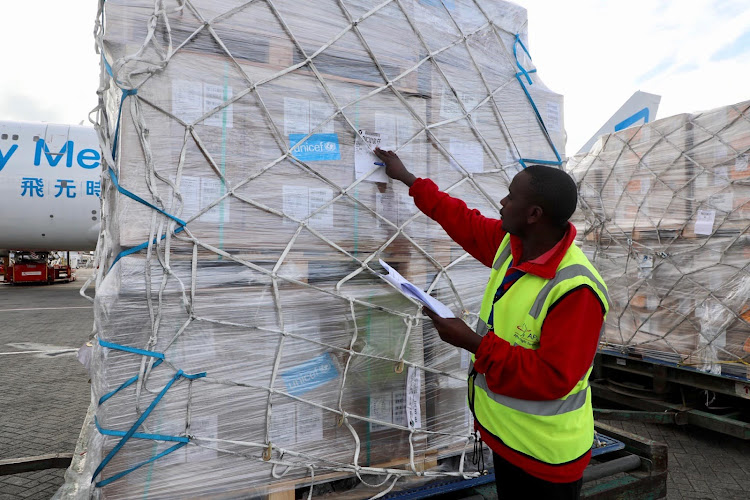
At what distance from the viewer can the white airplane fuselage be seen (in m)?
11.0

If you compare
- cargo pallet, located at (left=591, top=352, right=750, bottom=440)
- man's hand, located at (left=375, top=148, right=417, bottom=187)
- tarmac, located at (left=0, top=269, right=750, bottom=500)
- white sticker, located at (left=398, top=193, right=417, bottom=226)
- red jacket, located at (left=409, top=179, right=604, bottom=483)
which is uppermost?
man's hand, located at (left=375, top=148, right=417, bottom=187)

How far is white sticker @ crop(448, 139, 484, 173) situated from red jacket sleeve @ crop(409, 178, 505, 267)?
237 millimetres

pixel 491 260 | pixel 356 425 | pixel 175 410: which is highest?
pixel 491 260

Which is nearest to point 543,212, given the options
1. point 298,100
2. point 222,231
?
point 298,100

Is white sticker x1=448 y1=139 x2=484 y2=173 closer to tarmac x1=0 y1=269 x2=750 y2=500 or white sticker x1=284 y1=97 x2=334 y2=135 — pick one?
white sticker x1=284 y1=97 x2=334 y2=135

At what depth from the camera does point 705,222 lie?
3707 millimetres

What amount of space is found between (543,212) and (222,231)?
103 cm

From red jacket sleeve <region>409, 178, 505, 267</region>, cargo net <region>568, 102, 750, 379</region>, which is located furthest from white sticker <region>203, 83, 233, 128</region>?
cargo net <region>568, 102, 750, 379</region>

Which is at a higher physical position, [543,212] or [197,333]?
[543,212]

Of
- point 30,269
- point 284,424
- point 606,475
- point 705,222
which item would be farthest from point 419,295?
point 30,269

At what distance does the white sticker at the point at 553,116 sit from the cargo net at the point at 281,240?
0.99 ft

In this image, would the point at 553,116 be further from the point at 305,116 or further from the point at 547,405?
the point at 547,405

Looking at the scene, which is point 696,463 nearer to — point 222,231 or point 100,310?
point 222,231

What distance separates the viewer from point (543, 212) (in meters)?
1.52
